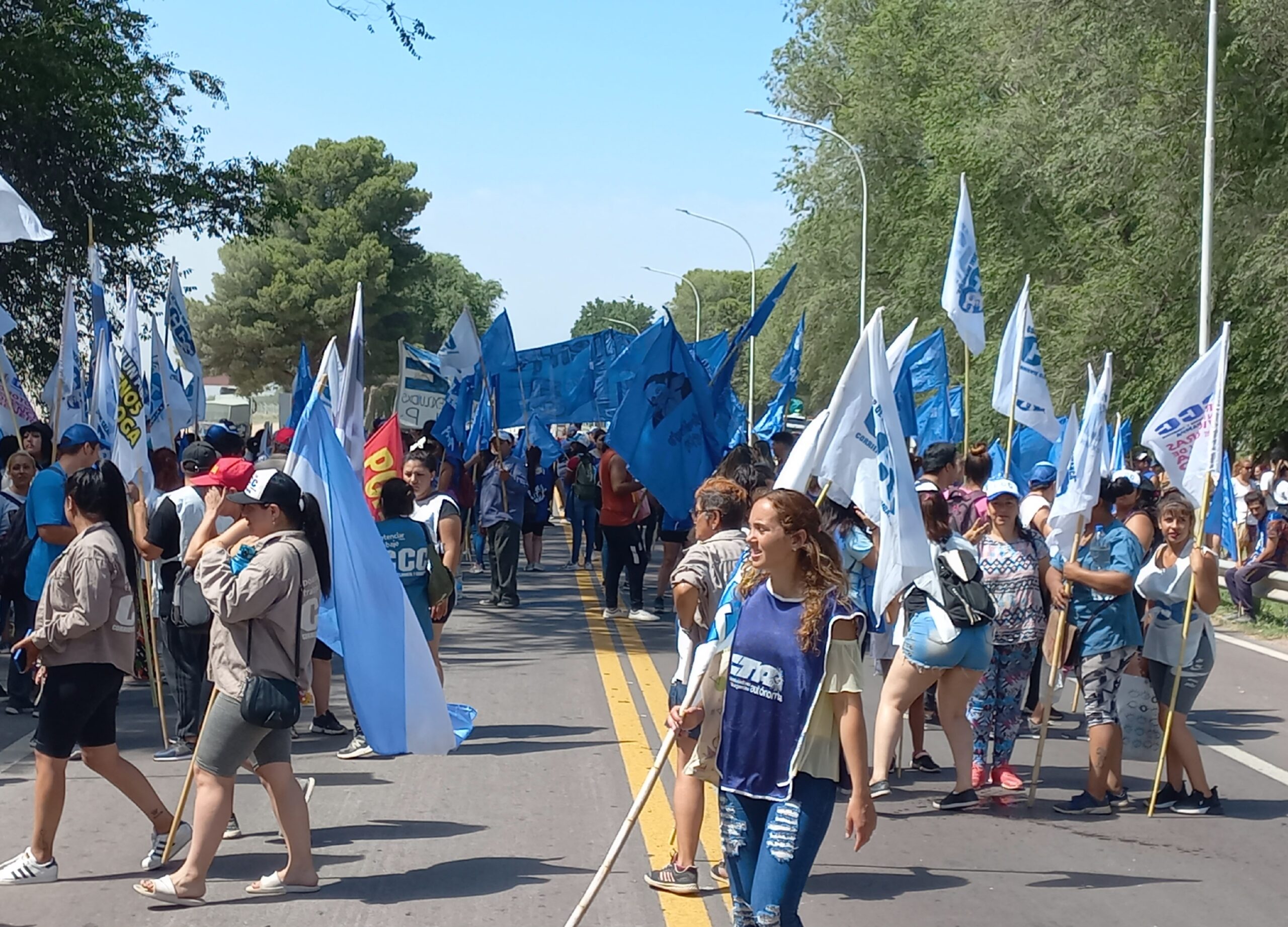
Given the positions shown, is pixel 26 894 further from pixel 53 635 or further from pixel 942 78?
pixel 942 78

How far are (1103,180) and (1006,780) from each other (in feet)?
60.4

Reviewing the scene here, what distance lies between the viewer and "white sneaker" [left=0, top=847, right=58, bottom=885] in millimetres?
6039

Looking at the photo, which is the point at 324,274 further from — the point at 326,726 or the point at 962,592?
the point at 962,592

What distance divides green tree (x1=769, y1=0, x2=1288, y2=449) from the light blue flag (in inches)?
739

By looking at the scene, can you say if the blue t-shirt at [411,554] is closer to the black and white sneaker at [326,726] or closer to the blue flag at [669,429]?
the black and white sneaker at [326,726]

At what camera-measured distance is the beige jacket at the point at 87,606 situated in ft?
19.6

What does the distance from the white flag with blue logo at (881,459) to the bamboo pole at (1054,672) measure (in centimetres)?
182

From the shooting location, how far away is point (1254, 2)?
2205 cm

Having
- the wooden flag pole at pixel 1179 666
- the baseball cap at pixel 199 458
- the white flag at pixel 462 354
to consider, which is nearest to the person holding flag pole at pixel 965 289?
the wooden flag pole at pixel 1179 666

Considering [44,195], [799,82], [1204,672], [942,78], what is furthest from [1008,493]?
[799,82]

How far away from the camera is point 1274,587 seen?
53.7 feet

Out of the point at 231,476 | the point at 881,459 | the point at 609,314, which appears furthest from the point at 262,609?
the point at 609,314

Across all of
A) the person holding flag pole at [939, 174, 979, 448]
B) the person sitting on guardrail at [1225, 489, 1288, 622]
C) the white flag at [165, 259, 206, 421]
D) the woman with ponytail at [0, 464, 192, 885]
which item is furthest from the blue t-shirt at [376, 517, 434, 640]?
the person sitting on guardrail at [1225, 489, 1288, 622]

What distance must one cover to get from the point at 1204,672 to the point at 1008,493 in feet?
4.53
